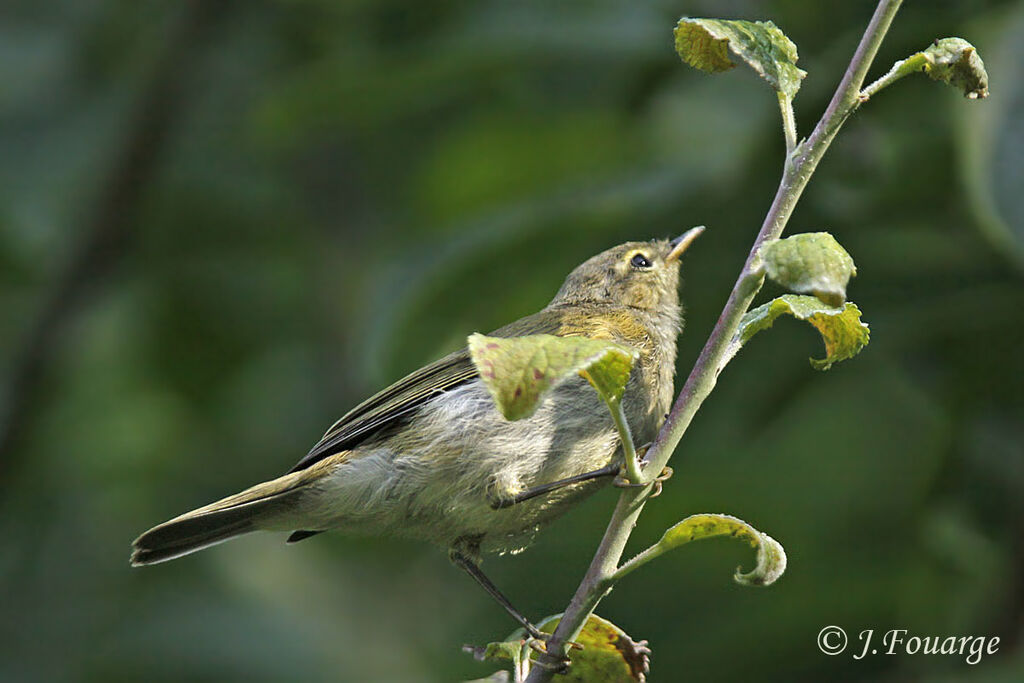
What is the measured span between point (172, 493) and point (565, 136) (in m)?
2.48

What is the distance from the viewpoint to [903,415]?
4203mm

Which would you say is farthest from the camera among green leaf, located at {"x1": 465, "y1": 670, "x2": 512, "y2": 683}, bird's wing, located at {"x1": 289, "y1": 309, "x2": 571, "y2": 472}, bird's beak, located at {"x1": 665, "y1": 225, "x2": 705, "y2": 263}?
bird's beak, located at {"x1": 665, "y1": 225, "x2": 705, "y2": 263}

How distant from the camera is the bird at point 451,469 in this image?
325cm

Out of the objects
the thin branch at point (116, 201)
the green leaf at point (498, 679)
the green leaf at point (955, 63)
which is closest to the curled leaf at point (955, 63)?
the green leaf at point (955, 63)

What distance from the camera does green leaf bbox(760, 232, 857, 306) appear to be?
5.37 feet

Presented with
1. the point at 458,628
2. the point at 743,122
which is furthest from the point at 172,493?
the point at 743,122

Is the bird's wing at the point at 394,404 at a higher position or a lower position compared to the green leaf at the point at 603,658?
higher

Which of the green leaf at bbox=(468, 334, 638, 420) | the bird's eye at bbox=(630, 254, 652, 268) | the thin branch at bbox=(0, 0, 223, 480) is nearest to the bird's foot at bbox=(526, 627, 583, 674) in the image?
the green leaf at bbox=(468, 334, 638, 420)

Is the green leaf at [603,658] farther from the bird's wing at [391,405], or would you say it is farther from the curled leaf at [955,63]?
the bird's wing at [391,405]

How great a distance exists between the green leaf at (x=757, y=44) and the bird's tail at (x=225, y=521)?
1834mm

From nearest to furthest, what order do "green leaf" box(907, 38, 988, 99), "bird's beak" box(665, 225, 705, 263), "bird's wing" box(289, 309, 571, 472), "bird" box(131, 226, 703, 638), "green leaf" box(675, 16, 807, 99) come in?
1. "green leaf" box(907, 38, 988, 99)
2. "green leaf" box(675, 16, 807, 99)
3. "bird" box(131, 226, 703, 638)
4. "bird's wing" box(289, 309, 571, 472)
5. "bird's beak" box(665, 225, 705, 263)

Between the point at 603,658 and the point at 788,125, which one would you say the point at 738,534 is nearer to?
the point at 603,658

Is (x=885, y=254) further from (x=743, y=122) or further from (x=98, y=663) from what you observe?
(x=98, y=663)

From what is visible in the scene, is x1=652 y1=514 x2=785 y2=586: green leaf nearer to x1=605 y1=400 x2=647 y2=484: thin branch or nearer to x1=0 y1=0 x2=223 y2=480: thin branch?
x1=605 y1=400 x2=647 y2=484: thin branch
